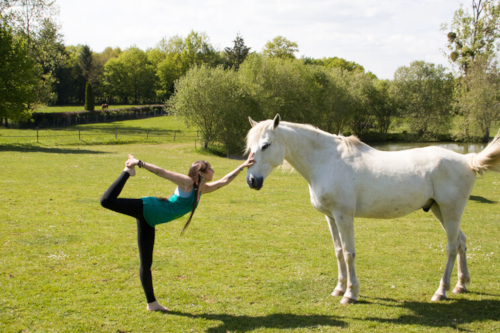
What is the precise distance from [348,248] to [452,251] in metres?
1.99

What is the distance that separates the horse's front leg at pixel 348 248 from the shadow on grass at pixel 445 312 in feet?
1.13

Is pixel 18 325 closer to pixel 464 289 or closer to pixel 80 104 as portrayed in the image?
pixel 464 289

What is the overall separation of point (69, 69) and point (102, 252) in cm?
8697

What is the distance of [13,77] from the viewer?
98.2ft

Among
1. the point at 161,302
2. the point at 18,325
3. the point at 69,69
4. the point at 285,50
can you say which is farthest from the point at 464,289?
the point at 69,69

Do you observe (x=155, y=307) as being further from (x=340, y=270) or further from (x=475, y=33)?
(x=475, y=33)

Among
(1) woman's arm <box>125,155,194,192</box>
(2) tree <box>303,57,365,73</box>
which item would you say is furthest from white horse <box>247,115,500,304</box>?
(2) tree <box>303,57,365,73</box>

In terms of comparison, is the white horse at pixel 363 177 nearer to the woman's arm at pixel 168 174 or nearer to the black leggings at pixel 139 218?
the woman's arm at pixel 168 174

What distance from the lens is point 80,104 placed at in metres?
87.1

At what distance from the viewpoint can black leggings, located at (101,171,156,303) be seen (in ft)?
16.8

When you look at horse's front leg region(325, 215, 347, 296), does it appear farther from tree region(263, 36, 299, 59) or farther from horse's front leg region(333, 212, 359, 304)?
tree region(263, 36, 299, 59)

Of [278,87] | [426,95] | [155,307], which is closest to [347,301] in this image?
[155,307]

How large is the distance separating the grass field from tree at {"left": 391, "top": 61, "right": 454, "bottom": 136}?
4323cm

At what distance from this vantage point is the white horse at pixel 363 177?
20.3 ft
